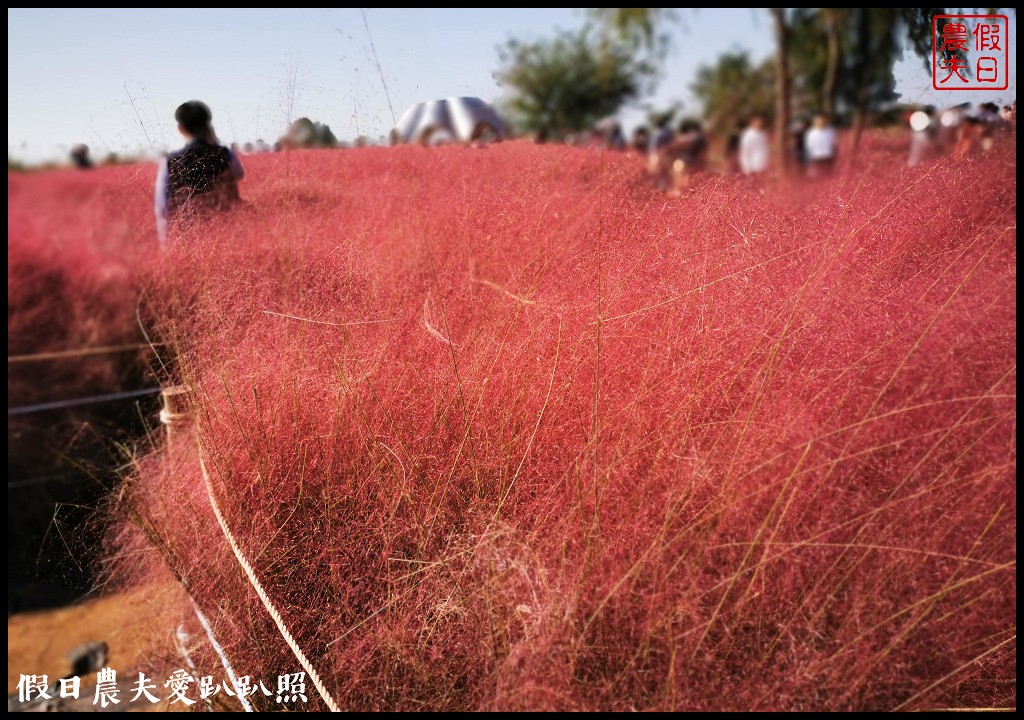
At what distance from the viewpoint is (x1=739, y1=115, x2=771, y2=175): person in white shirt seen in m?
1.45

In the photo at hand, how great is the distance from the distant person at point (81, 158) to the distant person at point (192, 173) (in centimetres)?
18

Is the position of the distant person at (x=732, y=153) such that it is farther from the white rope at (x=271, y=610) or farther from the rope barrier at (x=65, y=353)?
the rope barrier at (x=65, y=353)

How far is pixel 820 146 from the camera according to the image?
151 centimetres

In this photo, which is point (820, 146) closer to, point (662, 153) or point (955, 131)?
point (662, 153)

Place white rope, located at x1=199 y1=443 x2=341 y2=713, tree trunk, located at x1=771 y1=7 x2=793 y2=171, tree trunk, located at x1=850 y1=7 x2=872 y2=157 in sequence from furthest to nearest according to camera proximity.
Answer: tree trunk, located at x1=850 y1=7 x2=872 y2=157 → tree trunk, located at x1=771 y1=7 x2=793 y2=171 → white rope, located at x1=199 y1=443 x2=341 y2=713

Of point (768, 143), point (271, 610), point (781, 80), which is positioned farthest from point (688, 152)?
point (271, 610)

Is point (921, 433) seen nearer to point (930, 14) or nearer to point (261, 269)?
point (930, 14)

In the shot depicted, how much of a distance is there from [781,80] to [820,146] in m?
0.26

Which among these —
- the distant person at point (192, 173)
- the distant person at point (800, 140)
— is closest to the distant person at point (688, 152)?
the distant person at point (800, 140)

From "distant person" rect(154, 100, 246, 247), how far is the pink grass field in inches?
2.9

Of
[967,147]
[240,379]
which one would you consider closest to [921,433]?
[967,147]

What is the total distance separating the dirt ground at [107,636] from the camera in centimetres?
180

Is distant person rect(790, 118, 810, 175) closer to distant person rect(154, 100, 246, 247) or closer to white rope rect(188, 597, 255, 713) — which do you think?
distant person rect(154, 100, 246, 247)

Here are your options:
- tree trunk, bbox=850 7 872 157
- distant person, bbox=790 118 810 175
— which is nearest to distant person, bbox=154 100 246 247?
distant person, bbox=790 118 810 175
